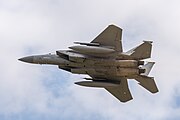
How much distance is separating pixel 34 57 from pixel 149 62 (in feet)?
44.0

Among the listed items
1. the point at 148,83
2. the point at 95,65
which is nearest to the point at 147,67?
the point at 148,83

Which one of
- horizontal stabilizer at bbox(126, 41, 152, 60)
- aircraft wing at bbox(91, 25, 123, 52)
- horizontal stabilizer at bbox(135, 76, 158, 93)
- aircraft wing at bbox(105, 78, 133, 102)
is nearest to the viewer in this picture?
aircraft wing at bbox(91, 25, 123, 52)

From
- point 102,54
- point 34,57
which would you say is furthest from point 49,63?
point 102,54

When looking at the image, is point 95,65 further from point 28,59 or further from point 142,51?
point 28,59

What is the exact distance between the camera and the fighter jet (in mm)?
68075

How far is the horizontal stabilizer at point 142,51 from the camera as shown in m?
68.2

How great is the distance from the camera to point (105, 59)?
70000 mm

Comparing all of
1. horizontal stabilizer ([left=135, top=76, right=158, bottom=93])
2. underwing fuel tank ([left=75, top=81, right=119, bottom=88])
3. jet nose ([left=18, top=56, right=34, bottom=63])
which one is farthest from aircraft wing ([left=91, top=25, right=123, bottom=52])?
jet nose ([left=18, top=56, right=34, bottom=63])

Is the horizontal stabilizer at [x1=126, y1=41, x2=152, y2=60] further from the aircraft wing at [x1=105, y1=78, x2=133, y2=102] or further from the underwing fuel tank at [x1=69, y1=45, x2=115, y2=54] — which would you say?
the aircraft wing at [x1=105, y1=78, x2=133, y2=102]

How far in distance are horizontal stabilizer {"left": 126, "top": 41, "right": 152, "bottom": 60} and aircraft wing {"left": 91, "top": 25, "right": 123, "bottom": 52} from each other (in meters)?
1.44

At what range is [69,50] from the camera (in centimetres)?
6994

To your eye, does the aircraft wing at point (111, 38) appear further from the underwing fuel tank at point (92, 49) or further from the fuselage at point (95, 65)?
the fuselage at point (95, 65)

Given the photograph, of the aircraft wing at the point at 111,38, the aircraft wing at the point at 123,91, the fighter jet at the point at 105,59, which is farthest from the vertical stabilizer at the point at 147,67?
the aircraft wing at the point at 111,38

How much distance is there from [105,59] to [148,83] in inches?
233
